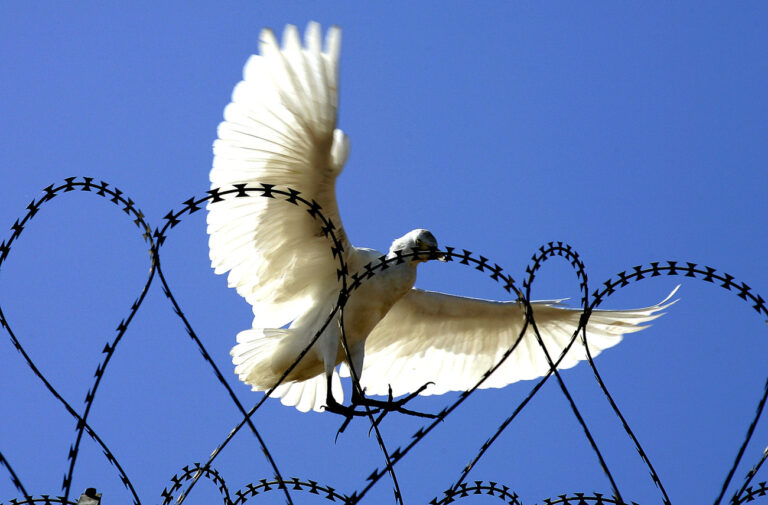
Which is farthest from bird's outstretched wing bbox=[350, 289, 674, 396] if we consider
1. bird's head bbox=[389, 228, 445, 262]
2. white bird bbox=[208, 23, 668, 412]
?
bird's head bbox=[389, 228, 445, 262]

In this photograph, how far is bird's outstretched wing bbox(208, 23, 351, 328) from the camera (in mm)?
7395

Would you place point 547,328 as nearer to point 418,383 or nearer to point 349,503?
point 418,383

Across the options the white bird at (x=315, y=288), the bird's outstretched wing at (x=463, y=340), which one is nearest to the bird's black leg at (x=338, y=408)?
the white bird at (x=315, y=288)

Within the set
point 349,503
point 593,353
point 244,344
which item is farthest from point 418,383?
point 349,503

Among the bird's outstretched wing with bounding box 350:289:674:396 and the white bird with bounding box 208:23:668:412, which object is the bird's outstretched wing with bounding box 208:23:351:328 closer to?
the white bird with bounding box 208:23:668:412

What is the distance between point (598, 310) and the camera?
31.9ft

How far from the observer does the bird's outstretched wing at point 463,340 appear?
9.69 meters

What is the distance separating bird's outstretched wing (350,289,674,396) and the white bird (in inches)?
0.4

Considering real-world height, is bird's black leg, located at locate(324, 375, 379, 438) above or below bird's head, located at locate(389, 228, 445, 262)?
below

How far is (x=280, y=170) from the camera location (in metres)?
7.91

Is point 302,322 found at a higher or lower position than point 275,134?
lower

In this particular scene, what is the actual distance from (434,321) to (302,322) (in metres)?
1.61

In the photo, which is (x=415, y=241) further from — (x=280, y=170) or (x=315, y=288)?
(x=280, y=170)

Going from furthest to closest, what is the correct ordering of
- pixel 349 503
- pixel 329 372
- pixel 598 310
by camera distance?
pixel 598 310 → pixel 329 372 → pixel 349 503
